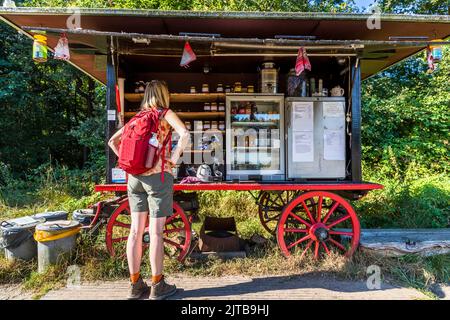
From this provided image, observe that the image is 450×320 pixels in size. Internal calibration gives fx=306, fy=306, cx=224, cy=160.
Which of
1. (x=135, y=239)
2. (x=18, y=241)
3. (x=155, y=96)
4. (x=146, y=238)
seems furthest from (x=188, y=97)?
(x=18, y=241)

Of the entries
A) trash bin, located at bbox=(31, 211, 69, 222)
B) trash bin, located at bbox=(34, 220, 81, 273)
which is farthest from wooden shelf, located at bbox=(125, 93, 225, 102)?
trash bin, located at bbox=(34, 220, 81, 273)

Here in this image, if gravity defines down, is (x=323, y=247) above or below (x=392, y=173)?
below

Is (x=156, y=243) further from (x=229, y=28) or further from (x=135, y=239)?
(x=229, y=28)

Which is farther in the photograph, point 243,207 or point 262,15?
point 243,207

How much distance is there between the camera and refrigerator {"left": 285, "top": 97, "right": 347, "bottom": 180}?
170 inches

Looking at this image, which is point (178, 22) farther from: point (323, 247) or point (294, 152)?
point (323, 247)

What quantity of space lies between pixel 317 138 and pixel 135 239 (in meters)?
2.79

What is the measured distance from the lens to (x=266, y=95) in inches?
177

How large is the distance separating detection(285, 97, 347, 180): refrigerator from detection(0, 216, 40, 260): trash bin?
349 cm

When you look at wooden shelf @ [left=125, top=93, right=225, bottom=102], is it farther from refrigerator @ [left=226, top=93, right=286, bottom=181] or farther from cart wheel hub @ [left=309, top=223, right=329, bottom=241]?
cart wheel hub @ [left=309, top=223, right=329, bottom=241]

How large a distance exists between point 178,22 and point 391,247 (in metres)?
3.98

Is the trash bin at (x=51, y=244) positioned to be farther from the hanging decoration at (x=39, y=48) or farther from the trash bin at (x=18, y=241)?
the hanging decoration at (x=39, y=48)

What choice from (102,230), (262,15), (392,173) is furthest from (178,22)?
(392,173)

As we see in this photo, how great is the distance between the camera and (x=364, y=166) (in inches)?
332
